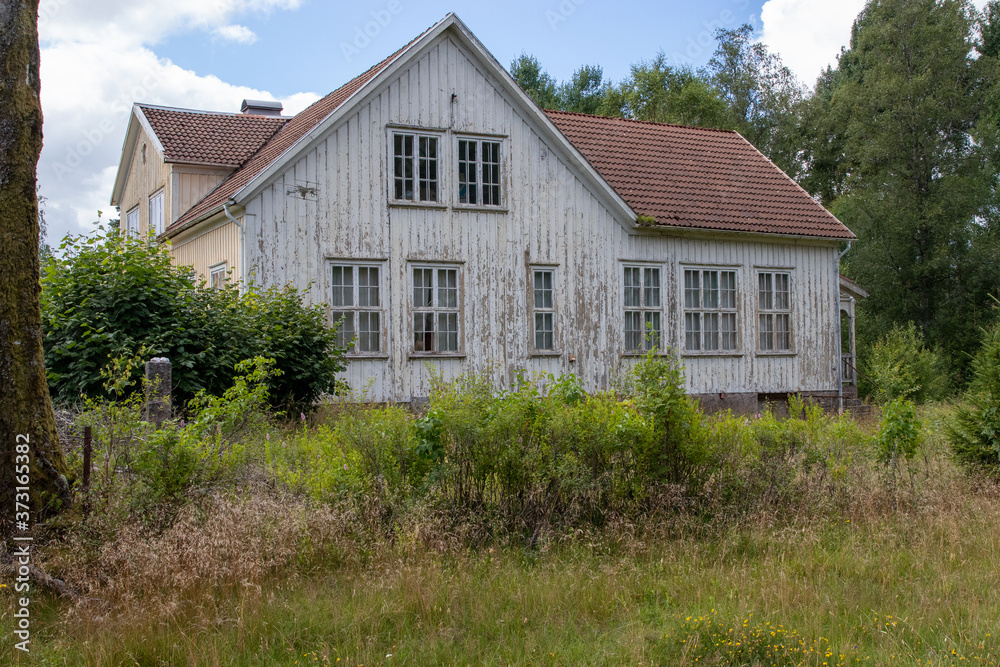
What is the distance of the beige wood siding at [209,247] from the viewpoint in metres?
16.4

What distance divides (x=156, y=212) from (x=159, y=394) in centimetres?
1488

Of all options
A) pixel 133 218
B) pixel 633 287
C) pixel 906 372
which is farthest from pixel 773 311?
pixel 133 218

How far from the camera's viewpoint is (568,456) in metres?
7.56

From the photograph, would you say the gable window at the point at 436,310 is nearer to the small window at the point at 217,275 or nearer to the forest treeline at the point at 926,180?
the small window at the point at 217,275

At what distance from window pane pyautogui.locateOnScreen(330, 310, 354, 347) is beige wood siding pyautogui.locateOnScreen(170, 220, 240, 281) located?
1.93 meters

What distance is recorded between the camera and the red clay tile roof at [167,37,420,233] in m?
17.5

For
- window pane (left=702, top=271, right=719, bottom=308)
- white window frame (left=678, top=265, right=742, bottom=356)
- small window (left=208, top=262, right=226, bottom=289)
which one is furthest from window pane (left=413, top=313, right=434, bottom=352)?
window pane (left=702, top=271, right=719, bottom=308)

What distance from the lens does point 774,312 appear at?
2122 centimetres

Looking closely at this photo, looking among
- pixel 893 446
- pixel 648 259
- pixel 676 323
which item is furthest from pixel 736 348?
pixel 893 446

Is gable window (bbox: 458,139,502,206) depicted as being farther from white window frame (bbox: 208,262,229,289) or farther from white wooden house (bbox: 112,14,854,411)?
white window frame (bbox: 208,262,229,289)

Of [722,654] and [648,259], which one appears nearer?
[722,654]

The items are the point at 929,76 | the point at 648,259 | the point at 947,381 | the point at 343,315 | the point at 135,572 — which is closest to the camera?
the point at 135,572

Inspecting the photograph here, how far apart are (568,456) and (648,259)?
12788 millimetres

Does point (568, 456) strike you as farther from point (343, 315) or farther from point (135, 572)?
point (343, 315)
